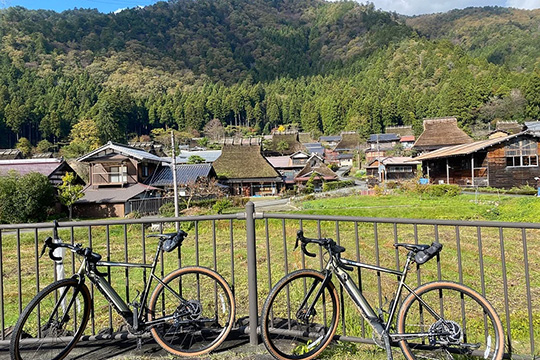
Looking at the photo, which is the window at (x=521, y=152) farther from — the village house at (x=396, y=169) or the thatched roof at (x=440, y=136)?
the thatched roof at (x=440, y=136)

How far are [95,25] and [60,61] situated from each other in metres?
44.5

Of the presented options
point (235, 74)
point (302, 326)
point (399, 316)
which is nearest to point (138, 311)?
point (302, 326)

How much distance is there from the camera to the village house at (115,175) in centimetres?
→ 2503

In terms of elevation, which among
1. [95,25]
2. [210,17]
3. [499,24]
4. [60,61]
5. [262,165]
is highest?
[210,17]

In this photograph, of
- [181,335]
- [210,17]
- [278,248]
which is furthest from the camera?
[210,17]

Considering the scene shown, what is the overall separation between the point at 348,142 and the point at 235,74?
72660 millimetres

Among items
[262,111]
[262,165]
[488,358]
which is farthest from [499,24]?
[488,358]

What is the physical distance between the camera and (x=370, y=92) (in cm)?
7262

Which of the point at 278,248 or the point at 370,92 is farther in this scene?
the point at 370,92

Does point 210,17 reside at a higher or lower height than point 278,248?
higher

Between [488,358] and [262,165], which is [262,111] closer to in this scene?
[262,165]

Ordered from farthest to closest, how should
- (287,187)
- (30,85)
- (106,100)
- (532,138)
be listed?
(30,85) < (106,100) < (287,187) < (532,138)

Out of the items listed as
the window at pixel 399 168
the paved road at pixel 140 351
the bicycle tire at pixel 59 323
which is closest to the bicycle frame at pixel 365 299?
the paved road at pixel 140 351

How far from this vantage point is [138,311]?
253 cm
